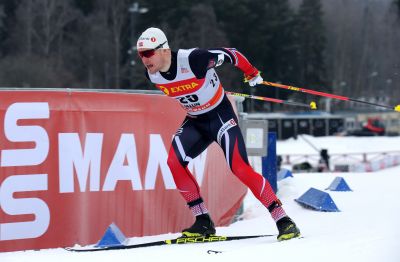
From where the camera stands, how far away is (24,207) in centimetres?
537

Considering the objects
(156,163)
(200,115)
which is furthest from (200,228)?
(156,163)

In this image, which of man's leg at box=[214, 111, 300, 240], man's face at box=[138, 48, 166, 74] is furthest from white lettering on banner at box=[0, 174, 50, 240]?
man's leg at box=[214, 111, 300, 240]

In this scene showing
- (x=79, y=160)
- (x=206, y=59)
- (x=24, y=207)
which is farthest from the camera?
(x=79, y=160)

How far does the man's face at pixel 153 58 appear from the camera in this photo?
196 inches

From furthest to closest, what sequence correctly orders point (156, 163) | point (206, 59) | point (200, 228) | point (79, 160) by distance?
1. point (156, 163)
2. point (79, 160)
3. point (200, 228)
4. point (206, 59)

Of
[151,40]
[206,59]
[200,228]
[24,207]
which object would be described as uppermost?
[151,40]

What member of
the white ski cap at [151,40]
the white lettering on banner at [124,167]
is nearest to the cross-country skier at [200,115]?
the white ski cap at [151,40]

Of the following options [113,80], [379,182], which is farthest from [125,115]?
[113,80]

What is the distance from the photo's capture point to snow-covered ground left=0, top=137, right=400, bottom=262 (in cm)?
389

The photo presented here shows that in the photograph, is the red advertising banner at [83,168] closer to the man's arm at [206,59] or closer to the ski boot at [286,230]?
the man's arm at [206,59]

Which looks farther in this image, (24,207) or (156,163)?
(156,163)

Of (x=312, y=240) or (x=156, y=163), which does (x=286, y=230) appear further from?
(x=156, y=163)

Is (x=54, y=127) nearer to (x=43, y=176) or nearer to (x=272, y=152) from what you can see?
(x=43, y=176)

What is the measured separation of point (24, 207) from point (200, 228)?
1.56m
